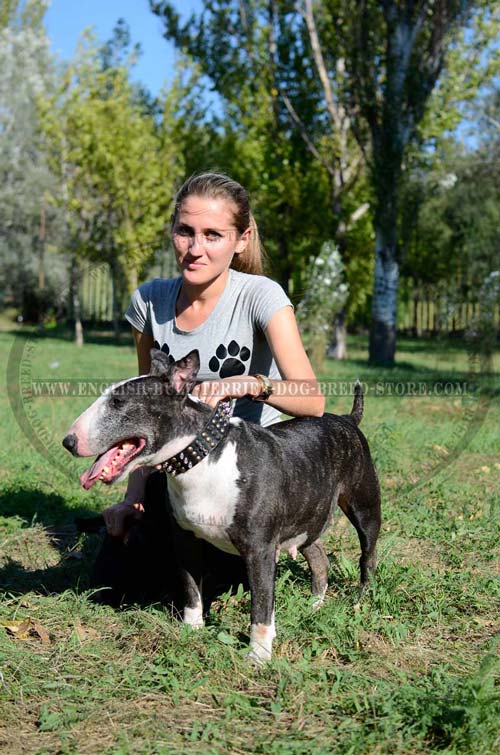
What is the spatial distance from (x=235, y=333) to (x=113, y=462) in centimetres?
97

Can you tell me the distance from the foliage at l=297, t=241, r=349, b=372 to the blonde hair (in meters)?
10.2

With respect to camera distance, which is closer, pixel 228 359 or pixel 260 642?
pixel 260 642

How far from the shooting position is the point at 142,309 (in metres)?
3.71

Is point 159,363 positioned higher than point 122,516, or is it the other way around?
point 159,363

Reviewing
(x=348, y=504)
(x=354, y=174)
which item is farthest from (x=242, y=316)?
(x=354, y=174)

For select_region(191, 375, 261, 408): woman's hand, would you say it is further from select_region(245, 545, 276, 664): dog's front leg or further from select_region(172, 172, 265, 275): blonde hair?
select_region(172, 172, 265, 275): blonde hair

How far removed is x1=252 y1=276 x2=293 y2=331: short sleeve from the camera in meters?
3.34

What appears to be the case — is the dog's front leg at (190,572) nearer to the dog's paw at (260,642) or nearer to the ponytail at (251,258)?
the dog's paw at (260,642)

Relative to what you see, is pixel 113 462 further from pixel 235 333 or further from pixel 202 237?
pixel 202 237

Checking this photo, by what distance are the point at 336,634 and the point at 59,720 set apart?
116 centimetres

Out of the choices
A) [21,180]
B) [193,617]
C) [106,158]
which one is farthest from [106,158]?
[193,617]

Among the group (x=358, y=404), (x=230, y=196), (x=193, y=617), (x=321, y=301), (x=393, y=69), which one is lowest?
(x=193, y=617)

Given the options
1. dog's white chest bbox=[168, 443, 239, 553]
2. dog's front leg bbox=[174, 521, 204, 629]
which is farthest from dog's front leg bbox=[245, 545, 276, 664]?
dog's front leg bbox=[174, 521, 204, 629]

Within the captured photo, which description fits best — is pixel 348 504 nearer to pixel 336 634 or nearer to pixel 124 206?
pixel 336 634
